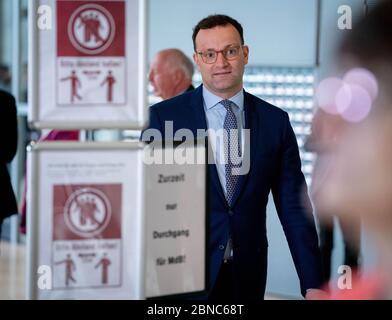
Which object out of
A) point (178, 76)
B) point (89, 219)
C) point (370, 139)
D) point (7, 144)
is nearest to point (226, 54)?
point (89, 219)

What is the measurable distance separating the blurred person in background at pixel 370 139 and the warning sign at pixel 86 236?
0.73m

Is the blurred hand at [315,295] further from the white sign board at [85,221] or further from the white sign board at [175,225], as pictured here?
the white sign board at [85,221]

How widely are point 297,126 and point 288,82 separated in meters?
0.28

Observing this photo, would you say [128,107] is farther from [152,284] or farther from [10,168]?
[10,168]

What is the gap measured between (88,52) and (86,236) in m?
0.38

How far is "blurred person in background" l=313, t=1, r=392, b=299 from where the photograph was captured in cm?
78

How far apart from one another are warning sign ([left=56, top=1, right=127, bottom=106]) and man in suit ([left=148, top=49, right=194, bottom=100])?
225 centimetres

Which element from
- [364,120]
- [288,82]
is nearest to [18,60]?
[288,82]

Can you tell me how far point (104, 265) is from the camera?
5.09 ft

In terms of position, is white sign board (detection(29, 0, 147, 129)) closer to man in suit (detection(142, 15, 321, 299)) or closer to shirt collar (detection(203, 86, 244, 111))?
man in suit (detection(142, 15, 321, 299))

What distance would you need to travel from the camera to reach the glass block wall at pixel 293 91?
464 cm

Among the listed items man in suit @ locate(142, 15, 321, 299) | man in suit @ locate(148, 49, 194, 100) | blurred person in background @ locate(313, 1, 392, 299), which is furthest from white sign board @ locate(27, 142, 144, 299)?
man in suit @ locate(148, 49, 194, 100)

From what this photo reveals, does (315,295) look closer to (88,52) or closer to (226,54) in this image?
(226,54)

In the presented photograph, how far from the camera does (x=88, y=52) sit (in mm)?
1539
